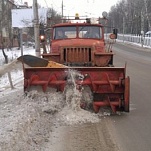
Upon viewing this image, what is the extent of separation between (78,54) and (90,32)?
140cm

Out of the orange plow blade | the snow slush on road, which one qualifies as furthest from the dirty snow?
the orange plow blade

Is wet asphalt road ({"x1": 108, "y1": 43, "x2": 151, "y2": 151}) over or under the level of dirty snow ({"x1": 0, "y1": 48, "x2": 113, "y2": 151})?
under

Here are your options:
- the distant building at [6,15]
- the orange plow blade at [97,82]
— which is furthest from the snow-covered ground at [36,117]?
the distant building at [6,15]

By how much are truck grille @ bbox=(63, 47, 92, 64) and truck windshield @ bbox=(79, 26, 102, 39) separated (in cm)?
114

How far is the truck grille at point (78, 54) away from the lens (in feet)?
30.7

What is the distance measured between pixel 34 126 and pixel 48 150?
1.13m

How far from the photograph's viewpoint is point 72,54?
9375 millimetres

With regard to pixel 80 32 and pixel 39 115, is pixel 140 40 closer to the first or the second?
pixel 80 32

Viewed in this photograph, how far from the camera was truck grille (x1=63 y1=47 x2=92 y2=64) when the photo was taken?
9.35 metres

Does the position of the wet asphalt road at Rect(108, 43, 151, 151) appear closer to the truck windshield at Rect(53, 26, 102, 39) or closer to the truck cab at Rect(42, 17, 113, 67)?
the truck cab at Rect(42, 17, 113, 67)

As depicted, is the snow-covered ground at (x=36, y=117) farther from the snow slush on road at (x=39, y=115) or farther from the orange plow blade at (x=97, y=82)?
the orange plow blade at (x=97, y=82)

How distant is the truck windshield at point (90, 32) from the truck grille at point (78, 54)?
1143 mm

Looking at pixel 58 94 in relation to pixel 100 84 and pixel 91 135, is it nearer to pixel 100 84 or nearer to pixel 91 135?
pixel 100 84

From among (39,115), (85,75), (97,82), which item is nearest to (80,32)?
(85,75)
